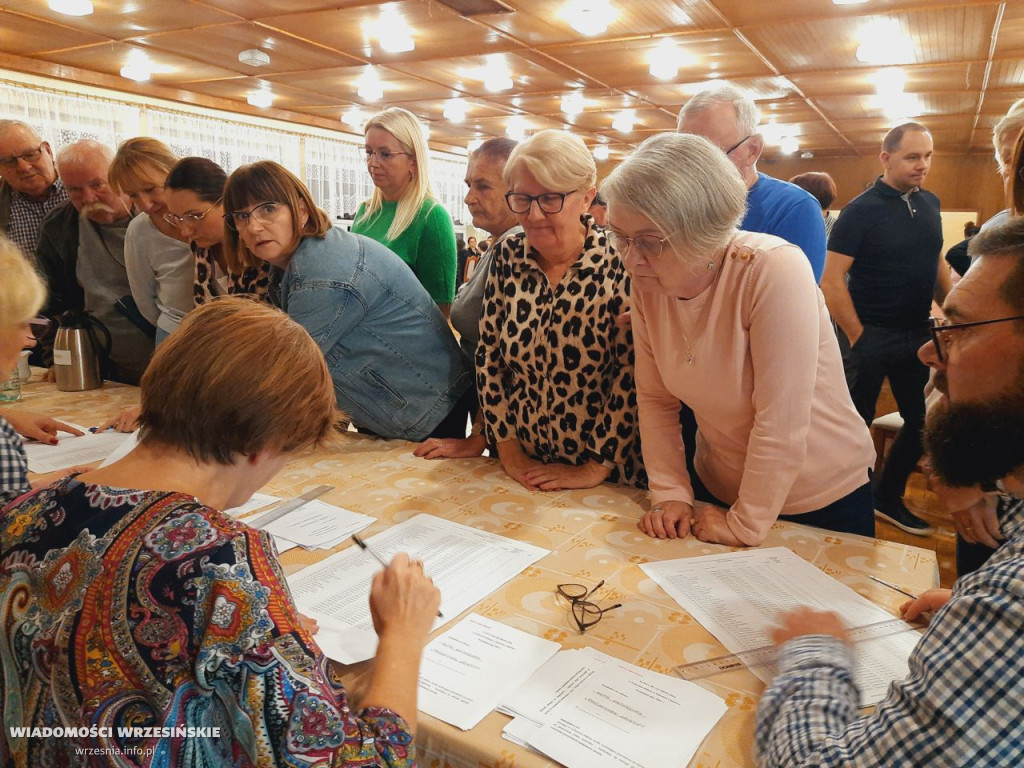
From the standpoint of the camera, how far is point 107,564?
0.71 metres

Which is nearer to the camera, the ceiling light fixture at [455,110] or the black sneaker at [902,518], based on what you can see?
the black sneaker at [902,518]

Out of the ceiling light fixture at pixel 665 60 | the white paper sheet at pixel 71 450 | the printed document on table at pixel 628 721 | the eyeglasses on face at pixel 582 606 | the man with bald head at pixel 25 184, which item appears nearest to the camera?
the printed document on table at pixel 628 721

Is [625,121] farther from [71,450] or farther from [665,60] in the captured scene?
[71,450]

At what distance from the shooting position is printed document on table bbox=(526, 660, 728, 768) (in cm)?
79

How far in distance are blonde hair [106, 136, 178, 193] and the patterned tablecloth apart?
44.7 inches

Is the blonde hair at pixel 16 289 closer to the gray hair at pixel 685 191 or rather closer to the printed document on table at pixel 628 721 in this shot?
the printed document on table at pixel 628 721

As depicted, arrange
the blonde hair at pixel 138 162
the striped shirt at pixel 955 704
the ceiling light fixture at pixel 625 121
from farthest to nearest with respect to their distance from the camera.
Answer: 1. the ceiling light fixture at pixel 625 121
2. the blonde hair at pixel 138 162
3. the striped shirt at pixel 955 704

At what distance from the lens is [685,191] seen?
1.25 meters

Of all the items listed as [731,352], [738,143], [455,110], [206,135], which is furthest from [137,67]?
[731,352]

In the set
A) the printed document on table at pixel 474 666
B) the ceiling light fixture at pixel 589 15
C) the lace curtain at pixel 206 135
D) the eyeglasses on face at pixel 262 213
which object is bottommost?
the printed document on table at pixel 474 666

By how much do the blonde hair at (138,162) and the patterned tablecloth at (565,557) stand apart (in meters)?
1.13

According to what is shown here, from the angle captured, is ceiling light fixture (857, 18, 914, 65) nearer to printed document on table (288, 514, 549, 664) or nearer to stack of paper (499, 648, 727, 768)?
printed document on table (288, 514, 549, 664)

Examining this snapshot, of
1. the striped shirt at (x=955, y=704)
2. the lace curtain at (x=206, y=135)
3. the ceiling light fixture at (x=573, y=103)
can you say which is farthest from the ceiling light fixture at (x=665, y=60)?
the striped shirt at (x=955, y=704)

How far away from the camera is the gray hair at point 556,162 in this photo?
161 centimetres
